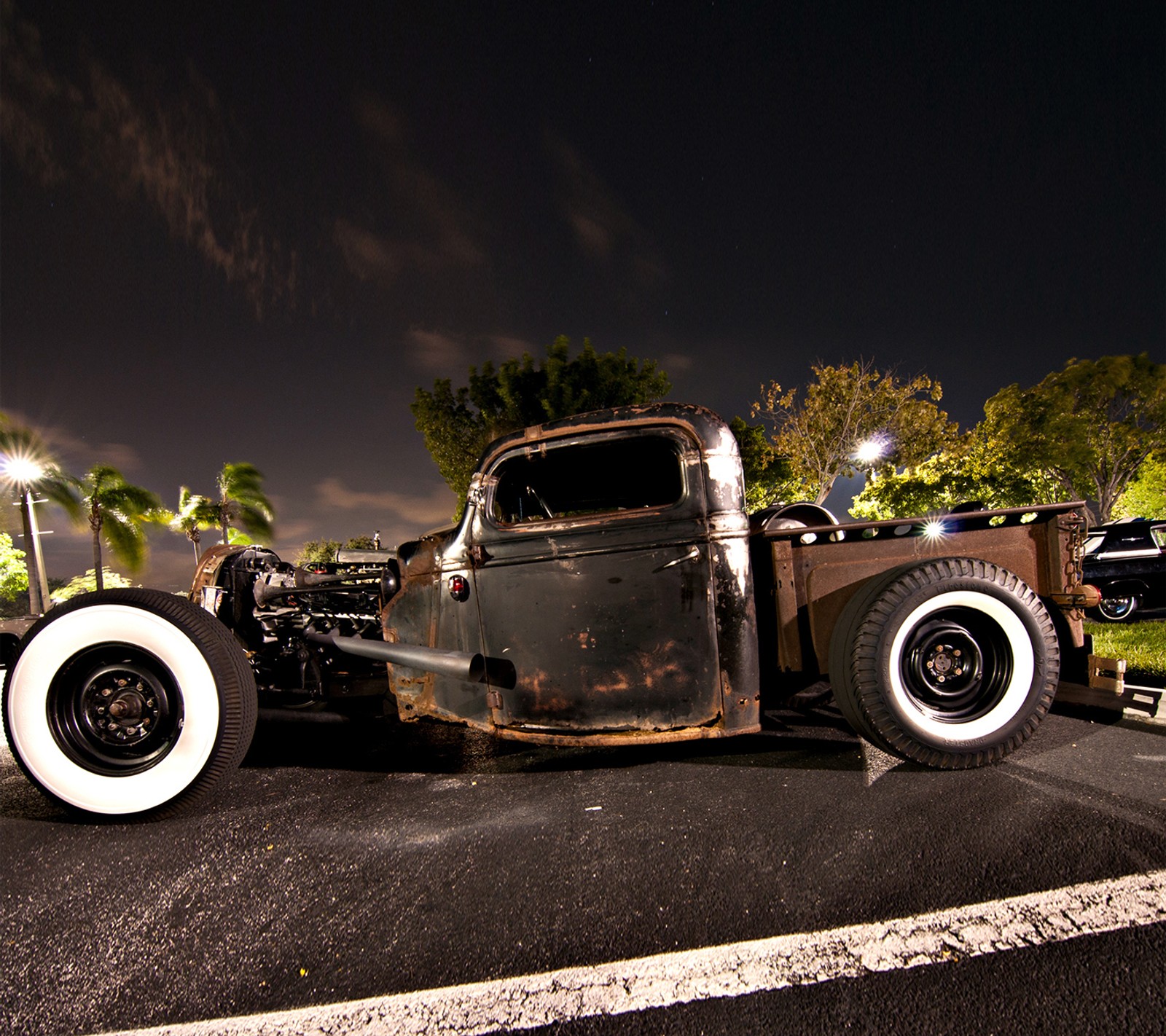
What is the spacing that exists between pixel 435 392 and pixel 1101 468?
26.5 metres

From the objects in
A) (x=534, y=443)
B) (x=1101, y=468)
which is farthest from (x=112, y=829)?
Answer: (x=1101, y=468)

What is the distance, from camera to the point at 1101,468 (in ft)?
67.7

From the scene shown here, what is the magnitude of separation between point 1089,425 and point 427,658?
87.8 ft

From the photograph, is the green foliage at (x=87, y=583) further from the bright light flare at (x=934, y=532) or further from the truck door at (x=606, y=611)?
the bright light flare at (x=934, y=532)

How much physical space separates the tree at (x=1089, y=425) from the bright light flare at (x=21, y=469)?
37.2m

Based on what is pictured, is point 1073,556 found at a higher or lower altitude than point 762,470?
lower

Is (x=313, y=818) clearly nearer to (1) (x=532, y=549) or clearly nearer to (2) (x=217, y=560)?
(1) (x=532, y=549)

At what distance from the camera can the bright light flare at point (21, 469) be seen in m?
19.5

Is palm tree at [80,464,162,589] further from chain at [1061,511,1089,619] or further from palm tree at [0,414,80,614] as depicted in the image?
chain at [1061,511,1089,619]

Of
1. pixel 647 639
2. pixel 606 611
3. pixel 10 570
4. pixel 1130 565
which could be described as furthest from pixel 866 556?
pixel 10 570

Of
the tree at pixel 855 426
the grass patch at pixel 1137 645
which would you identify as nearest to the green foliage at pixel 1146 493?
the tree at pixel 855 426

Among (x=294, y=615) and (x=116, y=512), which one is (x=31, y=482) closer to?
(x=116, y=512)

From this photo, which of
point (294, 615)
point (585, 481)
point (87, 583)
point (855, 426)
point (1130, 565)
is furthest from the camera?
point (87, 583)

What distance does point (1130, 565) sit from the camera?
6.97 m
